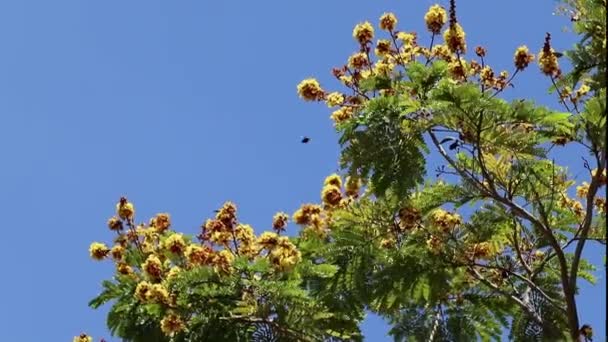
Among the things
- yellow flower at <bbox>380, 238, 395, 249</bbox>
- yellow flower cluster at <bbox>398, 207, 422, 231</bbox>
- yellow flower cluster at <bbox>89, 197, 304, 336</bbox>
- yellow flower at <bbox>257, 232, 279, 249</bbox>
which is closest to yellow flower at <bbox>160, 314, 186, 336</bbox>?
yellow flower cluster at <bbox>89, 197, 304, 336</bbox>

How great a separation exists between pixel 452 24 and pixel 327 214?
2.05 m

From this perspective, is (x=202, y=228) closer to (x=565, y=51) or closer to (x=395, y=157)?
(x=395, y=157)

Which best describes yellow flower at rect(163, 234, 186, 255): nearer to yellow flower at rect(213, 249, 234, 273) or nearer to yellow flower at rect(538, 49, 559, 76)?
yellow flower at rect(213, 249, 234, 273)

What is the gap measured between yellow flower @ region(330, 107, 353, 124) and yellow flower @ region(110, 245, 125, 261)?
8.13 feet

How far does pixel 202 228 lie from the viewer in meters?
8.65

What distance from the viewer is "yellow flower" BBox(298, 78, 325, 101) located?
29.0ft

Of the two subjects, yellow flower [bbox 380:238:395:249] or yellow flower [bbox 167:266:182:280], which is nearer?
yellow flower [bbox 167:266:182:280]

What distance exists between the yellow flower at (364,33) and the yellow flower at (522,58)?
137 cm

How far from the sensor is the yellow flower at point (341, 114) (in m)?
8.52

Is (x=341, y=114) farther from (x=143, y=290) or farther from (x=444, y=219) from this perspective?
(x=143, y=290)

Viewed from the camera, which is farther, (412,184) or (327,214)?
(327,214)

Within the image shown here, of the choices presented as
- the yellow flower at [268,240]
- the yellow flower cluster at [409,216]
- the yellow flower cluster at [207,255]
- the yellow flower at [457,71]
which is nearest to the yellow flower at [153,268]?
the yellow flower cluster at [207,255]

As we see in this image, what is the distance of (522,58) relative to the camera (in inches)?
329

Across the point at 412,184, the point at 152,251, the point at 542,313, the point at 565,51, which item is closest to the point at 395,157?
the point at 412,184
